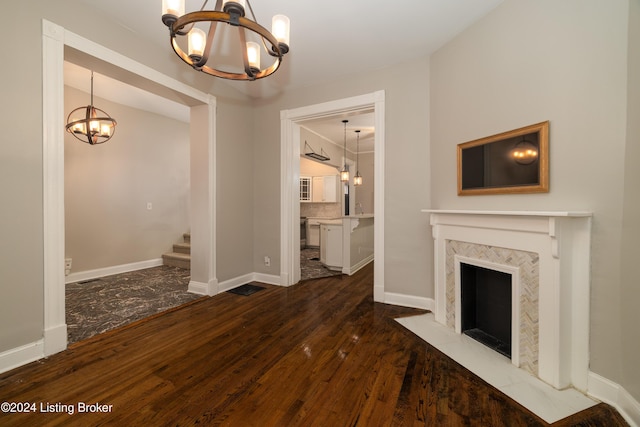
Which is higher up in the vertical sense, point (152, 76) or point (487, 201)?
point (152, 76)

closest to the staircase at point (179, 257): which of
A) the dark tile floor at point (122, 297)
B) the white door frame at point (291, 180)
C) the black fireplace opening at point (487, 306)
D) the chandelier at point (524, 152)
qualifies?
the dark tile floor at point (122, 297)

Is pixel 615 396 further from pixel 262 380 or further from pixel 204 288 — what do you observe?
pixel 204 288

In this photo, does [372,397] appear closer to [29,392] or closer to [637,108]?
[29,392]

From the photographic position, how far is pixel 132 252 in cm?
478

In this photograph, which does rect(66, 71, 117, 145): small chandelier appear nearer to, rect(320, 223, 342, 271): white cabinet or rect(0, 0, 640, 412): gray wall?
rect(0, 0, 640, 412): gray wall

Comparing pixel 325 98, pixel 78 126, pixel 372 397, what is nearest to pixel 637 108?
pixel 372 397

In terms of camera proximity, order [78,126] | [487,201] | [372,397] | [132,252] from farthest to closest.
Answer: [132,252] → [78,126] → [487,201] → [372,397]

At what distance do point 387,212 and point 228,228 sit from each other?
2242 millimetres

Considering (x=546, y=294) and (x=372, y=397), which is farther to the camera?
(x=546, y=294)

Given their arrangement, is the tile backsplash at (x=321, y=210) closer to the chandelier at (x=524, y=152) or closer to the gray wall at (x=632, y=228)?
the chandelier at (x=524, y=152)

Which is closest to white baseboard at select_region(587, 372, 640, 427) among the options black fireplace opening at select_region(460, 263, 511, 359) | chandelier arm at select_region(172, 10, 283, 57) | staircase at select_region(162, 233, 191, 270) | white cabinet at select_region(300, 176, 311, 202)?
black fireplace opening at select_region(460, 263, 511, 359)

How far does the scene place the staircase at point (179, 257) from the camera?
4898mm

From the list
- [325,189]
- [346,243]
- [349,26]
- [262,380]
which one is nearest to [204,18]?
[349,26]

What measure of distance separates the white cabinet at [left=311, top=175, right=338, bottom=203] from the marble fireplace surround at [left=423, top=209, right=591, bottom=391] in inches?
229
